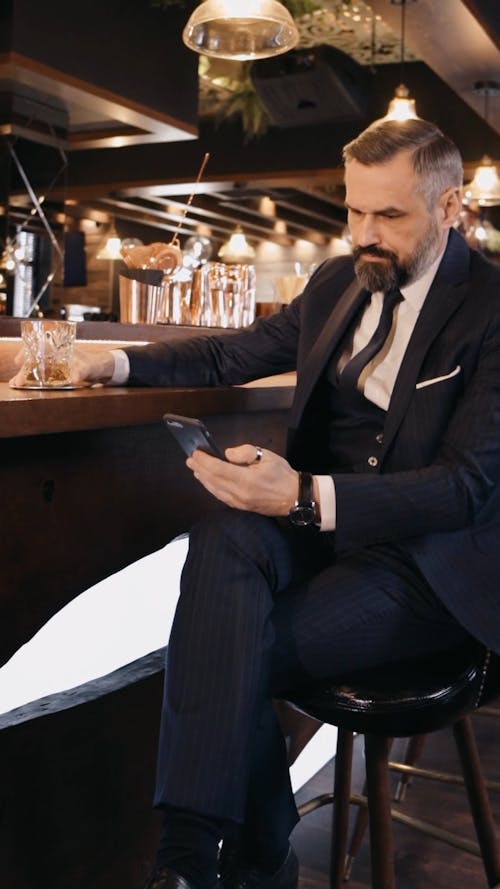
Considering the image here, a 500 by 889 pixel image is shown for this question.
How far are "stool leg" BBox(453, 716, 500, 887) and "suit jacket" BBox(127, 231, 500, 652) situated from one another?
1.43 ft

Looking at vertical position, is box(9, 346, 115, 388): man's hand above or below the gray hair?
below

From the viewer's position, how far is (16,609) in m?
1.56

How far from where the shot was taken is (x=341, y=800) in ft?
5.94

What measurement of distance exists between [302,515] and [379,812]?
1.62 ft

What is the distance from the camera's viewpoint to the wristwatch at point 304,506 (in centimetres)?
148

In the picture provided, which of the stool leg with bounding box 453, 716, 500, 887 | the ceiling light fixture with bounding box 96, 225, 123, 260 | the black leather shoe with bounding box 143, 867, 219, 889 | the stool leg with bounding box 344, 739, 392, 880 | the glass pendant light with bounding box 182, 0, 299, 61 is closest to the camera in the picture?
the black leather shoe with bounding box 143, 867, 219, 889

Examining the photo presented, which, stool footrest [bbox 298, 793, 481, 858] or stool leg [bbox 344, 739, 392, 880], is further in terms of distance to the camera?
stool leg [bbox 344, 739, 392, 880]

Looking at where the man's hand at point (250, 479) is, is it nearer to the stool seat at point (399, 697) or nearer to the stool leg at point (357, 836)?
the stool seat at point (399, 697)

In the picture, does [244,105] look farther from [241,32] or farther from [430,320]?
[430,320]

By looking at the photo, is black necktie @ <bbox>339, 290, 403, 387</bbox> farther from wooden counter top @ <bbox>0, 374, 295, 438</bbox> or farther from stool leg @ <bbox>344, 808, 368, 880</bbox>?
stool leg @ <bbox>344, 808, 368, 880</bbox>

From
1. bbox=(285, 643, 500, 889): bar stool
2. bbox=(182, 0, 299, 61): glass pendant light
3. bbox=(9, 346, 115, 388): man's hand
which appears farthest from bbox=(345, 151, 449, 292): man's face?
bbox=(182, 0, 299, 61): glass pendant light

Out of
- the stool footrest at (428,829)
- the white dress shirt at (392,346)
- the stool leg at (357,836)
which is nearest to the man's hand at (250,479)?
the white dress shirt at (392,346)

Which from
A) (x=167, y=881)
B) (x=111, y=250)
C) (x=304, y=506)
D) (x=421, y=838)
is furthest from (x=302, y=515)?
(x=111, y=250)

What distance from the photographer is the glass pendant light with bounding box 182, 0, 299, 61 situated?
128 inches
